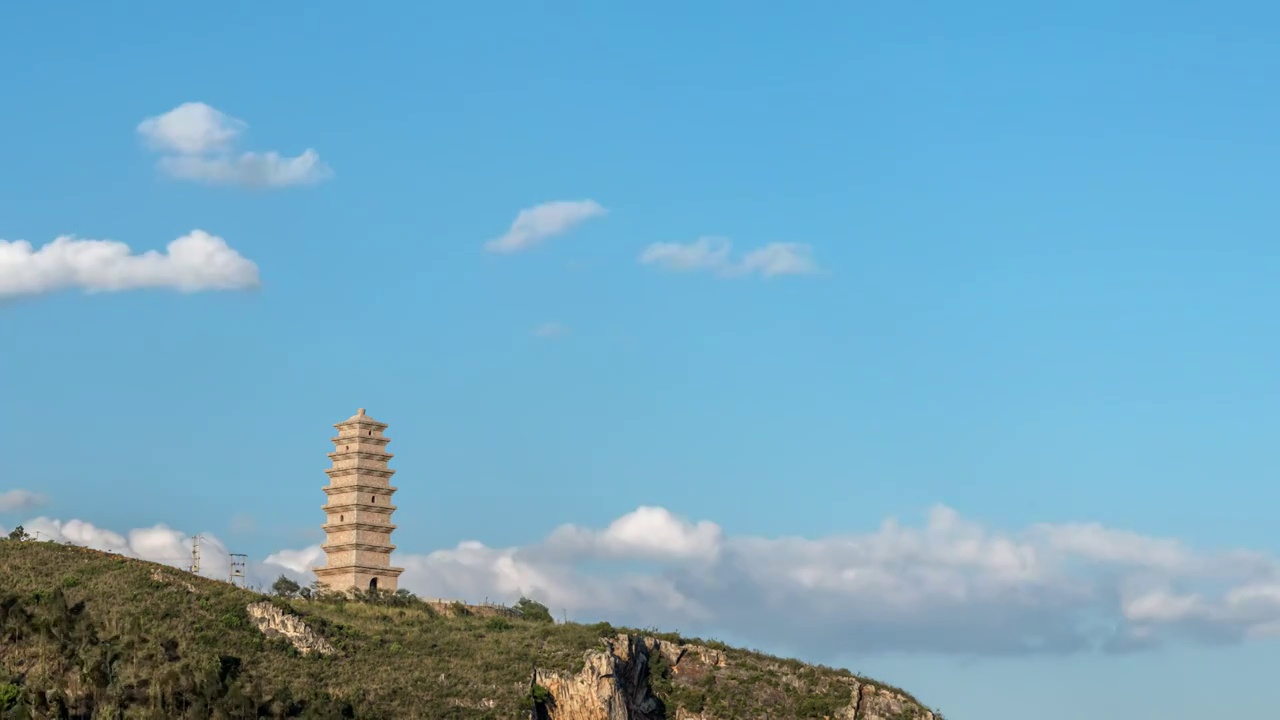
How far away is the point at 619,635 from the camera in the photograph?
120188 millimetres

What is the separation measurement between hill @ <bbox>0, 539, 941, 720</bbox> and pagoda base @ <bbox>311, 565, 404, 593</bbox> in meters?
6.86

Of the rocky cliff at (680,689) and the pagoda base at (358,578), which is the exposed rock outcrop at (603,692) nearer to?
the rocky cliff at (680,689)

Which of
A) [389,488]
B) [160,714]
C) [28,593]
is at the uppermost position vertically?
[389,488]

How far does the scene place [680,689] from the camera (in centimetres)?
11900

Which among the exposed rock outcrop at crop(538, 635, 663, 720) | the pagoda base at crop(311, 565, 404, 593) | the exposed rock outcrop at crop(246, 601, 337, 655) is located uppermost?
the pagoda base at crop(311, 565, 404, 593)

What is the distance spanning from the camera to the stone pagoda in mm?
137250

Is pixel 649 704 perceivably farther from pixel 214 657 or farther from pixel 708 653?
pixel 214 657

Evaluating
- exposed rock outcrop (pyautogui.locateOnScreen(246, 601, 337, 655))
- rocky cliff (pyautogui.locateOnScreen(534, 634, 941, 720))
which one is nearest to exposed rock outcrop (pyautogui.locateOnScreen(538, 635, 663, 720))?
rocky cliff (pyautogui.locateOnScreen(534, 634, 941, 720))

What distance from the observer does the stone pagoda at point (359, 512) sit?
13725 cm

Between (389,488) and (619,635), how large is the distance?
28.5m

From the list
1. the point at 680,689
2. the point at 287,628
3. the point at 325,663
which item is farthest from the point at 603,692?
the point at 287,628

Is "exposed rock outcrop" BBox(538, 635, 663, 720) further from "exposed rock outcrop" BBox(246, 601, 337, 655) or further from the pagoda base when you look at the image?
the pagoda base

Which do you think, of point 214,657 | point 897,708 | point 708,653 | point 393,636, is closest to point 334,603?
point 393,636

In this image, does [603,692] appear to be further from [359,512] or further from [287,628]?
[359,512]
